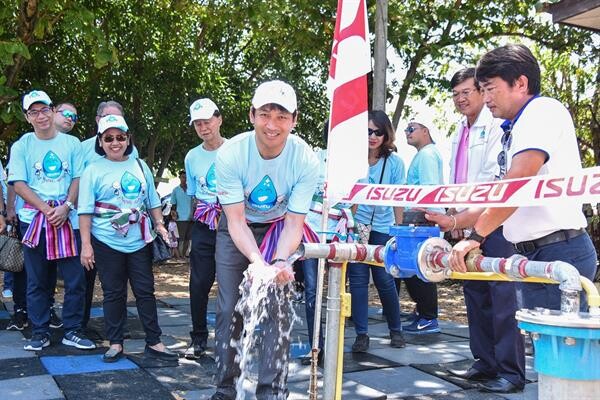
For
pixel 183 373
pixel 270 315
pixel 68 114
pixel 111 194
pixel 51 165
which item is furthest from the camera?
pixel 68 114

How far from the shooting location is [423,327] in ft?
19.4

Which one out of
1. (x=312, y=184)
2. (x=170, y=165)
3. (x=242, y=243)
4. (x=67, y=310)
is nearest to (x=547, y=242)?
(x=312, y=184)

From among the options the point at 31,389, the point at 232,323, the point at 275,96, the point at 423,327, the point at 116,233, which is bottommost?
the point at 31,389

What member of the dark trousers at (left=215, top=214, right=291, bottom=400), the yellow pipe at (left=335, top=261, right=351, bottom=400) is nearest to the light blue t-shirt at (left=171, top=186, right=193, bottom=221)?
the dark trousers at (left=215, top=214, right=291, bottom=400)

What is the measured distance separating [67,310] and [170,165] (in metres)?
16.3

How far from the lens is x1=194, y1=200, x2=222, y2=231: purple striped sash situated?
15.5ft

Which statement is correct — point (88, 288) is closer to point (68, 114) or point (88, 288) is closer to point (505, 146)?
point (68, 114)

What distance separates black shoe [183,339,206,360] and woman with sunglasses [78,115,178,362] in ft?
0.33

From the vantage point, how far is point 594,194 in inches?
75.5

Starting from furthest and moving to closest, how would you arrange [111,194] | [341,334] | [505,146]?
[111,194], [505,146], [341,334]

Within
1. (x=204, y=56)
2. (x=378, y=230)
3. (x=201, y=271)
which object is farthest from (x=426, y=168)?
(x=204, y=56)

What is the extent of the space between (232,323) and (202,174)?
162 centimetres

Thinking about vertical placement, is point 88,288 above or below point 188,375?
above

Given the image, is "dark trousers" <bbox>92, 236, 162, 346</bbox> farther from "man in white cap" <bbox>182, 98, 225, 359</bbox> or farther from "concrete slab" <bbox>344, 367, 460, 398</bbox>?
"concrete slab" <bbox>344, 367, 460, 398</bbox>
